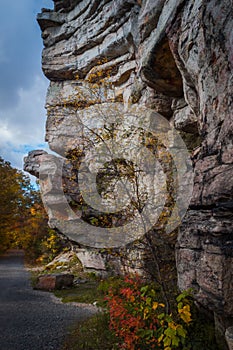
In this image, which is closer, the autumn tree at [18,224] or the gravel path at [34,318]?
the gravel path at [34,318]

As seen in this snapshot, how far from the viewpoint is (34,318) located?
5.86 meters

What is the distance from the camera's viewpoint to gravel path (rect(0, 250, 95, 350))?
179 inches

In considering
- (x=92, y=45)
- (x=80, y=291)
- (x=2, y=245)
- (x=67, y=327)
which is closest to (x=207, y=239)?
(x=67, y=327)

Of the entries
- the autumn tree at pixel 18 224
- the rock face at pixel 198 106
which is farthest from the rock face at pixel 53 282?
the autumn tree at pixel 18 224

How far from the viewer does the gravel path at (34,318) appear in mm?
4547

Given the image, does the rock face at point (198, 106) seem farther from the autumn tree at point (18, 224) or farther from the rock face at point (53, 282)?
the autumn tree at point (18, 224)

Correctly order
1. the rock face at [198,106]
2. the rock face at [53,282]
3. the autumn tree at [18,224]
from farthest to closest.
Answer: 1. the autumn tree at [18,224]
2. the rock face at [53,282]
3. the rock face at [198,106]

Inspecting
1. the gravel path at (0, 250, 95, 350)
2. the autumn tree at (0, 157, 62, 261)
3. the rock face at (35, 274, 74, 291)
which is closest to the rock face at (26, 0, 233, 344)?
the gravel path at (0, 250, 95, 350)

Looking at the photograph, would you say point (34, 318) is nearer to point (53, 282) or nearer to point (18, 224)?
point (53, 282)

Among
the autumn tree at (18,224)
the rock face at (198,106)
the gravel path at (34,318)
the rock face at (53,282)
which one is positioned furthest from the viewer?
the autumn tree at (18,224)

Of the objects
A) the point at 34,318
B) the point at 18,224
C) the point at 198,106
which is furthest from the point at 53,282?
the point at 18,224

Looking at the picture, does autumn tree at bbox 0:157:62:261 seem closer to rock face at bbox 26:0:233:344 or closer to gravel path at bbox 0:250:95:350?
gravel path at bbox 0:250:95:350

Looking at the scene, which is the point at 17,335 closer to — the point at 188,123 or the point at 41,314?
the point at 41,314

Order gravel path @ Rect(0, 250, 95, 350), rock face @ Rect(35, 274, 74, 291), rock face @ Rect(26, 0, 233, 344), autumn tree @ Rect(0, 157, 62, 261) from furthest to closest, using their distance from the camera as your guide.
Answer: autumn tree @ Rect(0, 157, 62, 261) < rock face @ Rect(35, 274, 74, 291) < gravel path @ Rect(0, 250, 95, 350) < rock face @ Rect(26, 0, 233, 344)
